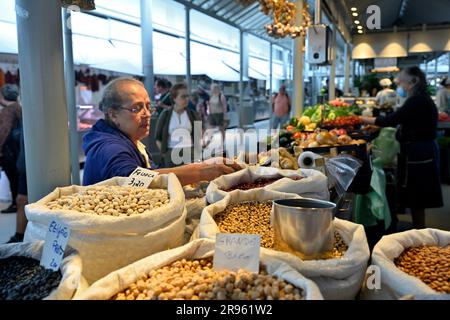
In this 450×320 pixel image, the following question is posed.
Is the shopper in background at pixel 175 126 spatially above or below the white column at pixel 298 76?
below

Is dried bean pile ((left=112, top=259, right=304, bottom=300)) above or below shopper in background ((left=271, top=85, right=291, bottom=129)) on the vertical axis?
below

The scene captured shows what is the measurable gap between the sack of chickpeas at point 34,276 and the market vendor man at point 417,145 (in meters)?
3.69

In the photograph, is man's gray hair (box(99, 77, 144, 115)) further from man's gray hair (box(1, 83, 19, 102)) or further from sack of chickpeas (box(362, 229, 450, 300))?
man's gray hair (box(1, 83, 19, 102))

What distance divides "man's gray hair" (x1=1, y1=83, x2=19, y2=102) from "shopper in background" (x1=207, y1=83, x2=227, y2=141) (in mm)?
4640

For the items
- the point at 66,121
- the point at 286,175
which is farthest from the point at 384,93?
the point at 66,121

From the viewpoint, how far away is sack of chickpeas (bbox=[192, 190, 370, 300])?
968mm

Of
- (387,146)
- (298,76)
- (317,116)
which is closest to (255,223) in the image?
(387,146)

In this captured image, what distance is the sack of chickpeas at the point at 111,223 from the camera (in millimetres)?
1058

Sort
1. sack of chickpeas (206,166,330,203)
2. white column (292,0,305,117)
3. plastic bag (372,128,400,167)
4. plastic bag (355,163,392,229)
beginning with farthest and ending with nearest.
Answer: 1. white column (292,0,305,117)
2. plastic bag (372,128,400,167)
3. plastic bag (355,163,392,229)
4. sack of chickpeas (206,166,330,203)

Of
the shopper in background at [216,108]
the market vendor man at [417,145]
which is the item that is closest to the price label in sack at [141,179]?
the market vendor man at [417,145]

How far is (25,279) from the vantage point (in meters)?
0.95

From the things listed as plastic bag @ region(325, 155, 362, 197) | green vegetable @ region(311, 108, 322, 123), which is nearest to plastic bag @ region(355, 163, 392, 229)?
green vegetable @ region(311, 108, 322, 123)

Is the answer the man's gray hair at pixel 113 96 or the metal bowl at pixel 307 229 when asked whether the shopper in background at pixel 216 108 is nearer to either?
the man's gray hair at pixel 113 96

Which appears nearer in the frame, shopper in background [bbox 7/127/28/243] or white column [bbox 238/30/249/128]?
shopper in background [bbox 7/127/28/243]
